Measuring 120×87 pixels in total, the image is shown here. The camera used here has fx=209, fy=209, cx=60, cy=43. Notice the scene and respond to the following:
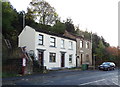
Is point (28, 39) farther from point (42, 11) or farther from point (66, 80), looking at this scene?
point (42, 11)

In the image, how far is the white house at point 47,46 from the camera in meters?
30.3

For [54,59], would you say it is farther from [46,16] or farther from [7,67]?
[46,16]

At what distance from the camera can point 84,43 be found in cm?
4366

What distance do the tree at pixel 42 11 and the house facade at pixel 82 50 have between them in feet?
39.4

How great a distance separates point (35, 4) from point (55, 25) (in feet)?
25.1

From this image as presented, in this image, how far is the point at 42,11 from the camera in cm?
5341

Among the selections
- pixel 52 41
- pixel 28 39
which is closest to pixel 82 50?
pixel 52 41

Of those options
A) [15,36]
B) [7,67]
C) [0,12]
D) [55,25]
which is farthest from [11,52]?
[55,25]

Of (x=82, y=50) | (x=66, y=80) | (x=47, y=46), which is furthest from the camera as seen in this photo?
(x=82, y=50)

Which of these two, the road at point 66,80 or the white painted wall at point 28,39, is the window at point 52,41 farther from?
the road at point 66,80

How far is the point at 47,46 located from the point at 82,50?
41.4 feet

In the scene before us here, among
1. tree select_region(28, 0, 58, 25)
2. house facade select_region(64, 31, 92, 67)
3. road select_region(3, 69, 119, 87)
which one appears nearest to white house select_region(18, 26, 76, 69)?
house facade select_region(64, 31, 92, 67)

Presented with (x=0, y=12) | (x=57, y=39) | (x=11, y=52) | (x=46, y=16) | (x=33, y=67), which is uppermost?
(x=46, y=16)

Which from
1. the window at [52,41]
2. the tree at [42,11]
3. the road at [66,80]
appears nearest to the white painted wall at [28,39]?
the window at [52,41]
